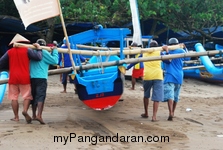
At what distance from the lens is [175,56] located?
6.62 meters

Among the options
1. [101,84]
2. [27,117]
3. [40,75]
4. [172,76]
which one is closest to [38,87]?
[40,75]

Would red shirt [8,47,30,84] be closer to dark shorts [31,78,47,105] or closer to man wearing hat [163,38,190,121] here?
dark shorts [31,78,47,105]

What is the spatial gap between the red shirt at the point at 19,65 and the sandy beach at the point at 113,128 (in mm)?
757

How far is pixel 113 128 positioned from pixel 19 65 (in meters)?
1.92

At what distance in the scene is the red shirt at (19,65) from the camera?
634cm

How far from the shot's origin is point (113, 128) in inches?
258

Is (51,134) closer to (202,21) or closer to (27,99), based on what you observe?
(27,99)

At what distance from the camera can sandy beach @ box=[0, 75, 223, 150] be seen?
5.38 m

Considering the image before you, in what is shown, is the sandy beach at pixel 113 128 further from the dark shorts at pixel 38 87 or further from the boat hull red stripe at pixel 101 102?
the dark shorts at pixel 38 87

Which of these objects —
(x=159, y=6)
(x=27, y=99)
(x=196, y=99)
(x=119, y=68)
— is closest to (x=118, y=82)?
(x=119, y=68)

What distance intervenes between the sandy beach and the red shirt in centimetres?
76

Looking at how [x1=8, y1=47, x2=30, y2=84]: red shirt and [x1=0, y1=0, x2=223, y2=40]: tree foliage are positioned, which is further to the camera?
[x1=0, y1=0, x2=223, y2=40]: tree foliage

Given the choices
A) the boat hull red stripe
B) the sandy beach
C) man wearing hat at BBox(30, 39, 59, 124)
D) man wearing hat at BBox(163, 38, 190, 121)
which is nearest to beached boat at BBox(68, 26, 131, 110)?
the boat hull red stripe

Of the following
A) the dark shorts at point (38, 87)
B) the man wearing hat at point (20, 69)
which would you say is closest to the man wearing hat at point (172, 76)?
the dark shorts at point (38, 87)
